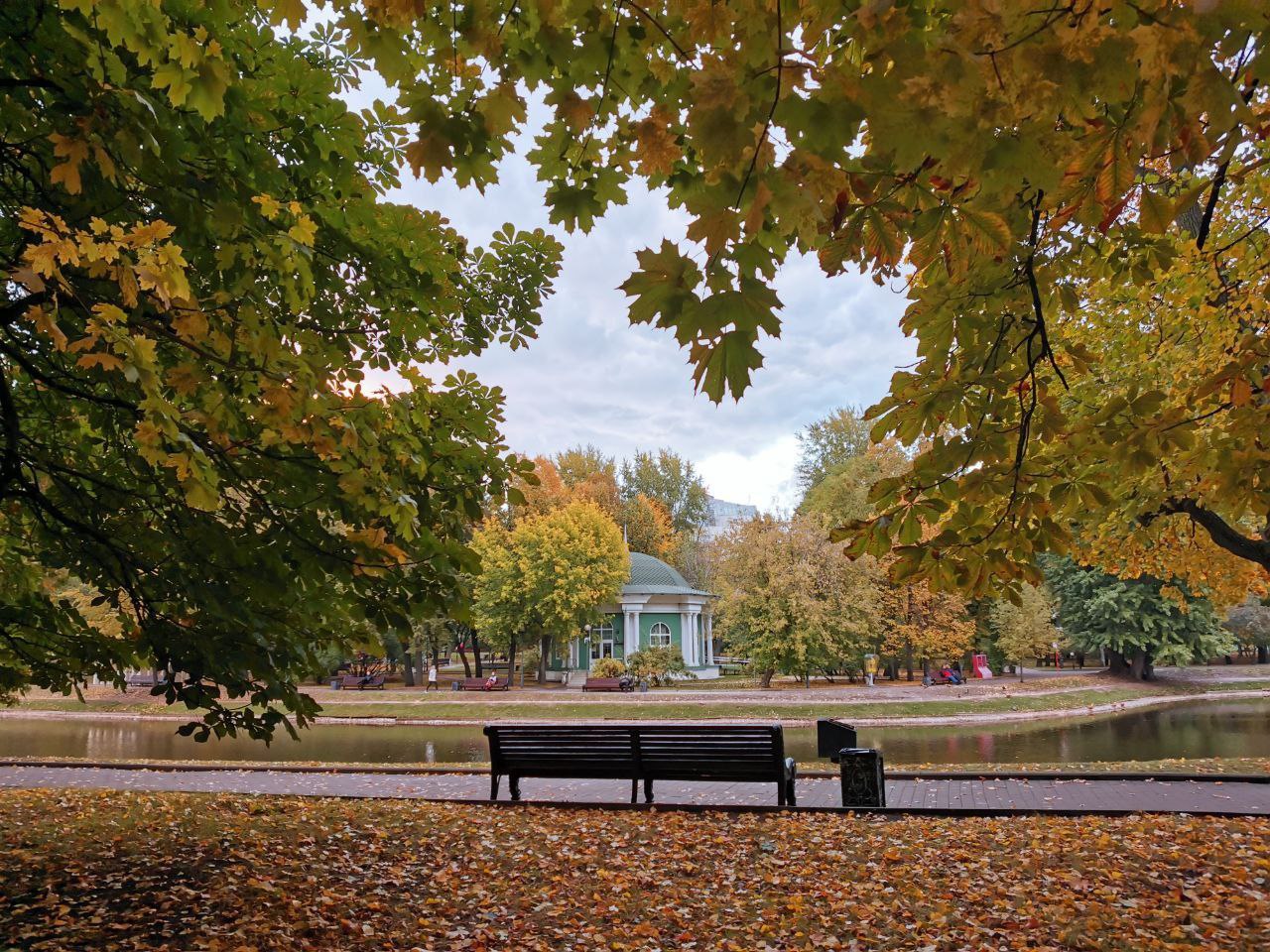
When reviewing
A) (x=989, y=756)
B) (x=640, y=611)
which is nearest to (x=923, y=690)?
(x=989, y=756)

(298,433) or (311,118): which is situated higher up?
(311,118)

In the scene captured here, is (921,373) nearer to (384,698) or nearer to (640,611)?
(384,698)

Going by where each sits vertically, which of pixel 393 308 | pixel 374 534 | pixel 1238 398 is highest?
pixel 393 308

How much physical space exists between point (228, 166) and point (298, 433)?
5.11 feet

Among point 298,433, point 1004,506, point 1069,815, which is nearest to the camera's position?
point 298,433

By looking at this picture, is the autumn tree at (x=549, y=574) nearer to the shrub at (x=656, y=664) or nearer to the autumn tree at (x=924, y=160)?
the shrub at (x=656, y=664)

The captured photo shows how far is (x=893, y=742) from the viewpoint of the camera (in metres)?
18.1

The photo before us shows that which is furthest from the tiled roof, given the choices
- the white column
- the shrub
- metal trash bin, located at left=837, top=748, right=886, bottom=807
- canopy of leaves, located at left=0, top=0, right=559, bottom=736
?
Answer: canopy of leaves, located at left=0, top=0, right=559, bottom=736

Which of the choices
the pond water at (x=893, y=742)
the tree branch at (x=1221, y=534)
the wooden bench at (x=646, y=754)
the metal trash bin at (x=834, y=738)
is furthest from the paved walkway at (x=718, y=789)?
the pond water at (x=893, y=742)

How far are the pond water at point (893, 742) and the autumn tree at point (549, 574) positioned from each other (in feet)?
33.5

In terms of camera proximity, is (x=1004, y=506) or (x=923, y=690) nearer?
(x=1004, y=506)

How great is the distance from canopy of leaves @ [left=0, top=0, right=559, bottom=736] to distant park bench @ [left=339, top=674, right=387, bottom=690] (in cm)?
3230

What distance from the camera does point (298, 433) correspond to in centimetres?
323

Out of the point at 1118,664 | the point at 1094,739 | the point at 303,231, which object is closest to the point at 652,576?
the point at 1118,664
